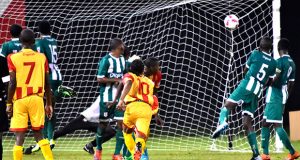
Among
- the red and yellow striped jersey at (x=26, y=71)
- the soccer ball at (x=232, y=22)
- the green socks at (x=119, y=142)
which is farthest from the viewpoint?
the soccer ball at (x=232, y=22)

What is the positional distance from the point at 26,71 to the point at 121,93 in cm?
155

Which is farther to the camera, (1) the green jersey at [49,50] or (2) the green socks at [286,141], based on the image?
(1) the green jersey at [49,50]

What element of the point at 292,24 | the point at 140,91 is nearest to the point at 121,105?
the point at 140,91

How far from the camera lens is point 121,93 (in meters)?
11.1

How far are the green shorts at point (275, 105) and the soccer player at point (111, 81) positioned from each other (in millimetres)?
2201

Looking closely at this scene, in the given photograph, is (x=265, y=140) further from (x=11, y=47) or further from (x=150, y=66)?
(x=11, y=47)

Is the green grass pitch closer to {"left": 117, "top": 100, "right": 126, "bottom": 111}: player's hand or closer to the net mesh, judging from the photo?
the net mesh

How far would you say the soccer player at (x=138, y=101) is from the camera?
10.8 metres

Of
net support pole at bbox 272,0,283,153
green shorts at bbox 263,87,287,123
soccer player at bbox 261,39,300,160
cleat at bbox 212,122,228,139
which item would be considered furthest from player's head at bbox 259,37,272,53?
net support pole at bbox 272,0,283,153

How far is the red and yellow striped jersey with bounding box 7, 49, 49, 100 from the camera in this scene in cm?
1005

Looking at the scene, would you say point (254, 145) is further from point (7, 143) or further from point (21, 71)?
point (7, 143)

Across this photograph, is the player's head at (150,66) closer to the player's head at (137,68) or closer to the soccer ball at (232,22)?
the player's head at (137,68)

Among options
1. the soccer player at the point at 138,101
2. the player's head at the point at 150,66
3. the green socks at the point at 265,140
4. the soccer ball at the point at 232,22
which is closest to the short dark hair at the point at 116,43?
the player's head at the point at 150,66

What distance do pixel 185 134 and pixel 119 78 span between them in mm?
5936
